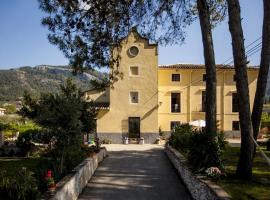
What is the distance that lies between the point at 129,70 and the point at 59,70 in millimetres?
147650

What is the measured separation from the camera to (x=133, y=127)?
4056cm

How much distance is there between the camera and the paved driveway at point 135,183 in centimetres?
1295

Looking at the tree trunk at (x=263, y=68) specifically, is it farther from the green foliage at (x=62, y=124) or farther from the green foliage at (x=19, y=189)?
the green foliage at (x=19, y=189)

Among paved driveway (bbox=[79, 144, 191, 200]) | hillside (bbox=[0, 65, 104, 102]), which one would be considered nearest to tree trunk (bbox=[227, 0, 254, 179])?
paved driveway (bbox=[79, 144, 191, 200])

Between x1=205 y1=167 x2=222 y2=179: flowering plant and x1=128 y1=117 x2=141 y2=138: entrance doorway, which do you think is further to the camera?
x1=128 y1=117 x2=141 y2=138: entrance doorway

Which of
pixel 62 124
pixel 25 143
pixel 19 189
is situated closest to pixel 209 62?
pixel 62 124

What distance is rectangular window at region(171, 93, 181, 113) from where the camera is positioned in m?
43.9

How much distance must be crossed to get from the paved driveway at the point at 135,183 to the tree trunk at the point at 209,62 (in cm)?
235

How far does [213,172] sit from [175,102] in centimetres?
3233

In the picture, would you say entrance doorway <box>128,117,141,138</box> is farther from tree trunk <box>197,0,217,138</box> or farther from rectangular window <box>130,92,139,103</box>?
tree trunk <box>197,0,217,138</box>

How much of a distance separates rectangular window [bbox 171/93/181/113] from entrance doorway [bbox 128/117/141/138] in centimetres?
500

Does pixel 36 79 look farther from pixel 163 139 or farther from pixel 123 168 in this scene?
pixel 123 168

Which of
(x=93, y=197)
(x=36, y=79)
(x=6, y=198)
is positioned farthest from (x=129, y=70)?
(x=36, y=79)

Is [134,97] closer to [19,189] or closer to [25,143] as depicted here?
[25,143]
